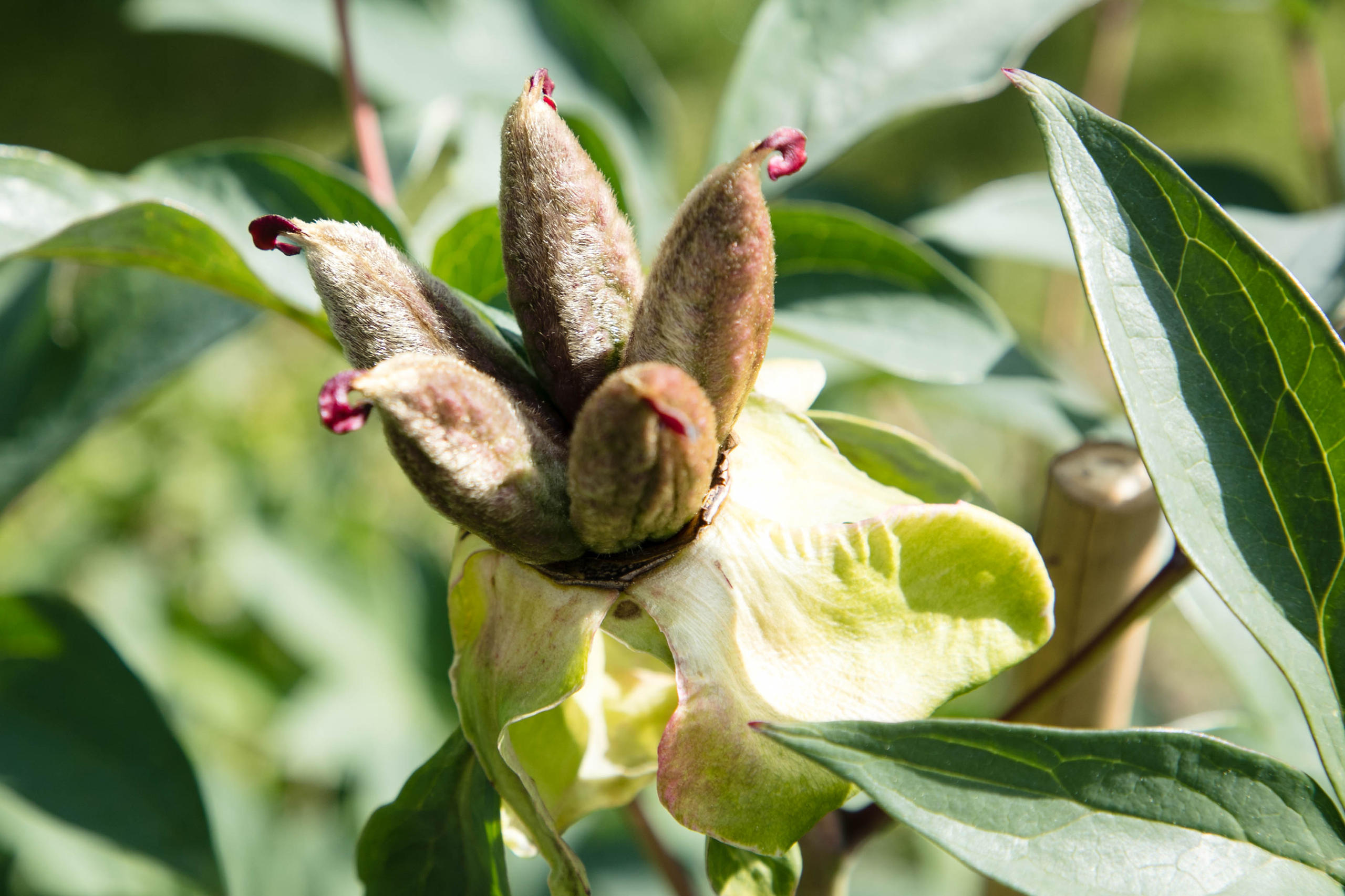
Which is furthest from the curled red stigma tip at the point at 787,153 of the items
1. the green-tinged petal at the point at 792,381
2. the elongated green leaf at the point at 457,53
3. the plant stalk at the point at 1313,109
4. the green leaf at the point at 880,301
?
the plant stalk at the point at 1313,109

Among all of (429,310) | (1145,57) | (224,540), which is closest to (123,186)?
(429,310)

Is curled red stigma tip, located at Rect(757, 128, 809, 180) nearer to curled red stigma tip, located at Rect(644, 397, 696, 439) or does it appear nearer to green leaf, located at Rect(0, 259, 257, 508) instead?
curled red stigma tip, located at Rect(644, 397, 696, 439)

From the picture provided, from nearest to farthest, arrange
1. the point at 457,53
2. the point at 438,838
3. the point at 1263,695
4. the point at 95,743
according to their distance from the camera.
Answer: the point at 438,838 < the point at 95,743 < the point at 1263,695 < the point at 457,53

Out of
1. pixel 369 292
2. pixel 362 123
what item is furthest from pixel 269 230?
pixel 362 123

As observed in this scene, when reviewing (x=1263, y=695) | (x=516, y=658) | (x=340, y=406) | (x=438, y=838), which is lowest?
(x=1263, y=695)

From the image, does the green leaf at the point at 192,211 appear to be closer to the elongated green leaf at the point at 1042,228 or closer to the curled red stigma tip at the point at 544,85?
the curled red stigma tip at the point at 544,85

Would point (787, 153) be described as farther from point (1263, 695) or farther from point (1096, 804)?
point (1263, 695)

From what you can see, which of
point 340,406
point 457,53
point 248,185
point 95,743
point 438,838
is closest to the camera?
point 340,406
